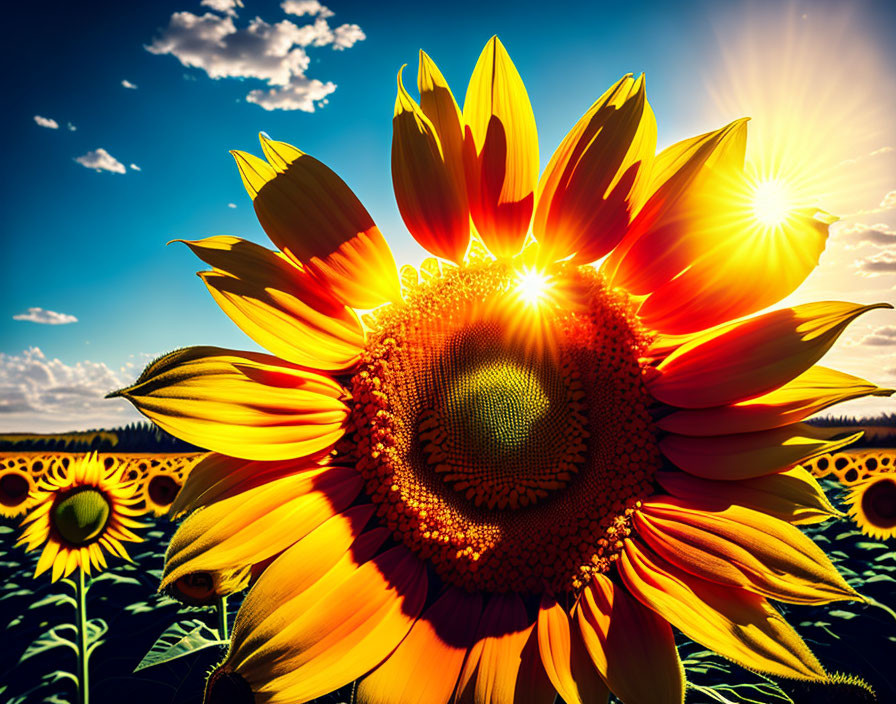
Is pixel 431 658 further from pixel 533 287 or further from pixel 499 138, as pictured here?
pixel 499 138

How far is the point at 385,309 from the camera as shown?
1283mm

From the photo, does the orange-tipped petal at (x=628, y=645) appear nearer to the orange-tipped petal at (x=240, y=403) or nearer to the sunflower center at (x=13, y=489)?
the orange-tipped petal at (x=240, y=403)

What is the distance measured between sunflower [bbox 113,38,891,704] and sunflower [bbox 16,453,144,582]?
308 cm

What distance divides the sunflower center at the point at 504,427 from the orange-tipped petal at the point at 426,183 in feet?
0.28

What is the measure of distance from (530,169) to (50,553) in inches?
158

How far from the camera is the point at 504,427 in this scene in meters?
1.19

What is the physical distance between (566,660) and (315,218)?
3.17 ft

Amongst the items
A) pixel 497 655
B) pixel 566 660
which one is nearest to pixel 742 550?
pixel 566 660

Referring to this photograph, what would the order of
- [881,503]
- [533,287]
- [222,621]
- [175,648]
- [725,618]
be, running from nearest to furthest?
[725,618], [533,287], [175,648], [222,621], [881,503]

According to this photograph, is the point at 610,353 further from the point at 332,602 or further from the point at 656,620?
the point at 332,602

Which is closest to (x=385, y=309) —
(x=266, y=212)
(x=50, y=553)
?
(x=266, y=212)

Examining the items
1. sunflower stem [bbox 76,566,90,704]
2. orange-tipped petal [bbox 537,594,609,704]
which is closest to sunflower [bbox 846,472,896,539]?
orange-tipped petal [bbox 537,594,609,704]

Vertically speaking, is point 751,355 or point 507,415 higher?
point 751,355

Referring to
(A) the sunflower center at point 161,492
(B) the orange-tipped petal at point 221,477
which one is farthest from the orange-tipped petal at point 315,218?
(A) the sunflower center at point 161,492
